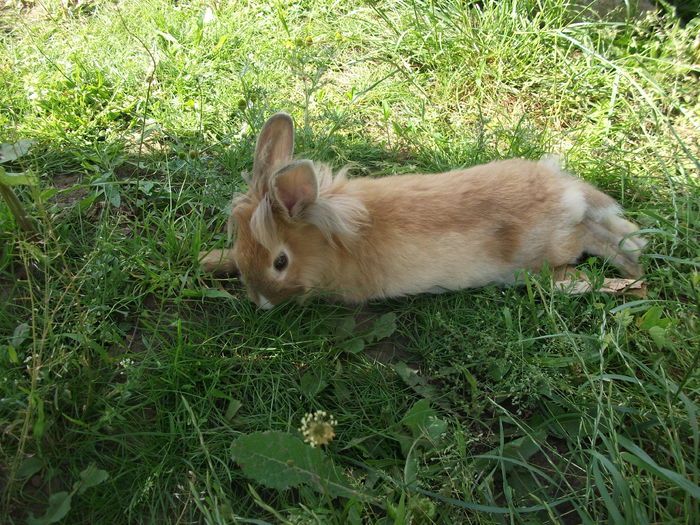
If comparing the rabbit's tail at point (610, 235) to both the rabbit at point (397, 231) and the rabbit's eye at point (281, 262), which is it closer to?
the rabbit at point (397, 231)

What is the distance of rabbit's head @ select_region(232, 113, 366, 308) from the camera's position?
2.58 metres

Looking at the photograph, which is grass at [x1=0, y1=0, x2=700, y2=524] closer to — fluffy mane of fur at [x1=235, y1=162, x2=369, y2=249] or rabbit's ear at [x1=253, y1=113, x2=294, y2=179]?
fluffy mane of fur at [x1=235, y1=162, x2=369, y2=249]

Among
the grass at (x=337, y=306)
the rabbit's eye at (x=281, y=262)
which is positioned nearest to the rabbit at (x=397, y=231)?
the rabbit's eye at (x=281, y=262)

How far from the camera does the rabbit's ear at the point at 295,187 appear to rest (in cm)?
248

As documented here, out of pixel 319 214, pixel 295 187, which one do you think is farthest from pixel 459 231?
pixel 295 187

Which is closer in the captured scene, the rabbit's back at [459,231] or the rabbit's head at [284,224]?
the rabbit's head at [284,224]

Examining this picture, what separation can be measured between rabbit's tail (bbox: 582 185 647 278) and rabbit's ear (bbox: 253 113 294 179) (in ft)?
5.96

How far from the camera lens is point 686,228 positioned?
2.86 metres

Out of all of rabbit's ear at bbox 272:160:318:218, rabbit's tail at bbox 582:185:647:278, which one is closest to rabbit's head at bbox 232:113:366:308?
rabbit's ear at bbox 272:160:318:218

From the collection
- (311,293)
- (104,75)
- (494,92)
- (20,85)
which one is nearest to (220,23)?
(104,75)

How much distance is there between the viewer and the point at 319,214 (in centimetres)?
267

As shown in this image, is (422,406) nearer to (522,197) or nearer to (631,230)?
(522,197)

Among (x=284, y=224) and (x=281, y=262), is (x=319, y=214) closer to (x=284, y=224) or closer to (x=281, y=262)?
(x=284, y=224)

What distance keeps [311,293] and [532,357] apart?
122cm
